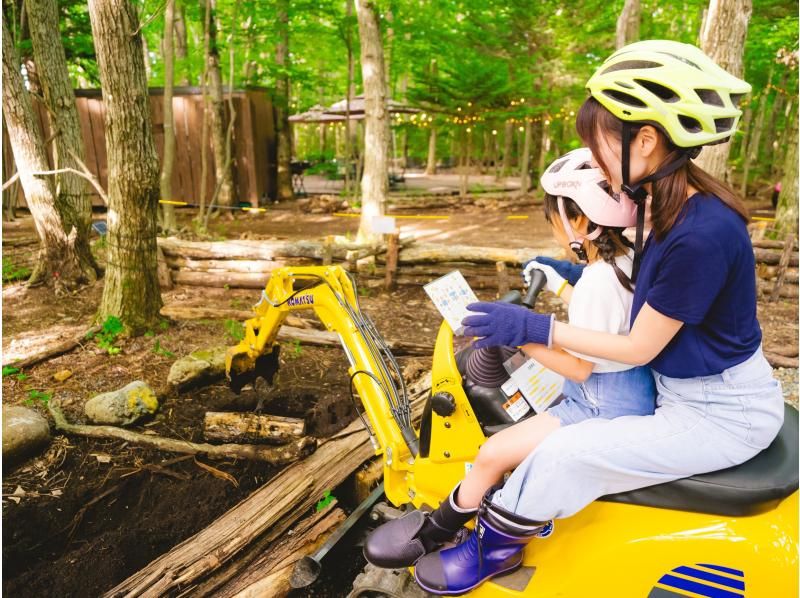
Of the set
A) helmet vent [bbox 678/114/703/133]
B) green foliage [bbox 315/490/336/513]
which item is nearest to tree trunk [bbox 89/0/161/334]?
green foliage [bbox 315/490/336/513]

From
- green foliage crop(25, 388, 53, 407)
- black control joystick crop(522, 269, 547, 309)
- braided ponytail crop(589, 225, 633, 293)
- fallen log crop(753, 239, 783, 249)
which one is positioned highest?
braided ponytail crop(589, 225, 633, 293)

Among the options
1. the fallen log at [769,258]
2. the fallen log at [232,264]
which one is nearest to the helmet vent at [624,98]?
the fallen log at [232,264]

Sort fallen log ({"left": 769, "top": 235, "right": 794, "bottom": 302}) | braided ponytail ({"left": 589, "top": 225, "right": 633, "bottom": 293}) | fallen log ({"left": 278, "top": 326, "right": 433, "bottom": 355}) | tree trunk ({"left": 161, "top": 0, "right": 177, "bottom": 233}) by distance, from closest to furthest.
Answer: braided ponytail ({"left": 589, "top": 225, "right": 633, "bottom": 293})
fallen log ({"left": 278, "top": 326, "right": 433, "bottom": 355})
fallen log ({"left": 769, "top": 235, "right": 794, "bottom": 302})
tree trunk ({"left": 161, "top": 0, "right": 177, "bottom": 233})

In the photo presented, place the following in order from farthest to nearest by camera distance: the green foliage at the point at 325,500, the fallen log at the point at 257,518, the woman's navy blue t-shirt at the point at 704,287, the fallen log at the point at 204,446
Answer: the fallen log at the point at 204,446 < the green foliage at the point at 325,500 < the fallen log at the point at 257,518 < the woman's navy blue t-shirt at the point at 704,287

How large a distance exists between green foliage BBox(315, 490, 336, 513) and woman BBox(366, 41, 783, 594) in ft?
5.50

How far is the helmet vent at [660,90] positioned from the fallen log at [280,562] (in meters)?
2.61

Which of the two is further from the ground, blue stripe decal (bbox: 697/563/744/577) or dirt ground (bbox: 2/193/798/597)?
blue stripe decal (bbox: 697/563/744/577)

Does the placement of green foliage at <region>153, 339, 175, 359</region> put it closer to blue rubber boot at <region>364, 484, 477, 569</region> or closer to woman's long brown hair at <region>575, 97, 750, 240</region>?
blue rubber boot at <region>364, 484, 477, 569</region>

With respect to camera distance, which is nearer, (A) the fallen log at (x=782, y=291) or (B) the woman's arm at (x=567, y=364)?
(B) the woman's arm at (x=567, y=364)

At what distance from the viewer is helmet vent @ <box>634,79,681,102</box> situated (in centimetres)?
165

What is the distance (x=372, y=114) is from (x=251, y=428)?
258 inches

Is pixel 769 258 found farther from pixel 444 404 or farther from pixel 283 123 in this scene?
pixel 283 123

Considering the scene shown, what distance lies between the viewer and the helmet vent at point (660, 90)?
64.9 inches

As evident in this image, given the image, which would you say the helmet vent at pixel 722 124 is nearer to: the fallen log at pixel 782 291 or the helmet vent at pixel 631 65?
the helmet vent at pixel 631 65
